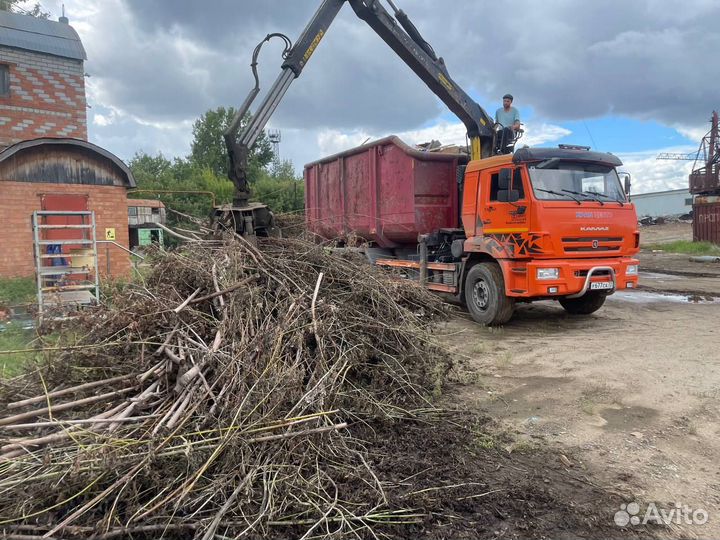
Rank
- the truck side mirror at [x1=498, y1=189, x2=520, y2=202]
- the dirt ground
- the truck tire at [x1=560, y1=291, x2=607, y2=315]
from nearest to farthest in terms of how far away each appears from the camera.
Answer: the dirt ground < the truck side mirror at [x1=498, y1=189, x2=520, y2=202] < the truck tire at [x1=560, y1=291, x2=607, y2=315]

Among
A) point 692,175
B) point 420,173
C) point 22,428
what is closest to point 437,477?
point 22,428

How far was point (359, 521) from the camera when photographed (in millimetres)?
2729

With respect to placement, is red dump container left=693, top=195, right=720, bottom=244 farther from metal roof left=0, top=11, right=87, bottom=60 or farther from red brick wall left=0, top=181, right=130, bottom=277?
metal roof left=0, top=11, right=87, bottom=60

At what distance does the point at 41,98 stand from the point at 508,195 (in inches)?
497

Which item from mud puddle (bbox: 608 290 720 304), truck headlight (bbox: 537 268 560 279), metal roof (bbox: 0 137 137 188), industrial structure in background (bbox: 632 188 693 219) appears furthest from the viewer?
industrial structure in background (bbox: 632 188 693 219)

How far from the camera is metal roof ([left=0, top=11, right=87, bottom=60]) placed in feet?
43.1

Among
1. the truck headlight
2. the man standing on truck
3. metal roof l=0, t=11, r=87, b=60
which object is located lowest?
the truck headlight

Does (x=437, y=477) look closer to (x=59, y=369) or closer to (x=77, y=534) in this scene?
(x=77, y=534)

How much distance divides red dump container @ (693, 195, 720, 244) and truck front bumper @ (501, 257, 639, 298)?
17.8 meters

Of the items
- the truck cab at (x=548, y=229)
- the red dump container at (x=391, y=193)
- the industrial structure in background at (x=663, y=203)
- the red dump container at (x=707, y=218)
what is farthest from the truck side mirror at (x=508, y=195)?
the industrial structure in background at (x=663, y=203)

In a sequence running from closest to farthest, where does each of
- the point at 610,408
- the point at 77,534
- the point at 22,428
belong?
the point at 77,534 < the point at 22,428 < the point at 610,408

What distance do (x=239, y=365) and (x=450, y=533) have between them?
1.68 meters

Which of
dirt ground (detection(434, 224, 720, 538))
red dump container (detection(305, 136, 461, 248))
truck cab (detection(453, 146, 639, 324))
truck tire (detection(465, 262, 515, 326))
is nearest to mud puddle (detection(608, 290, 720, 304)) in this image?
dirt ground (detection(434, 224, 720, 538))

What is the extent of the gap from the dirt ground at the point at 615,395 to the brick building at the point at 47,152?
7.82 m
